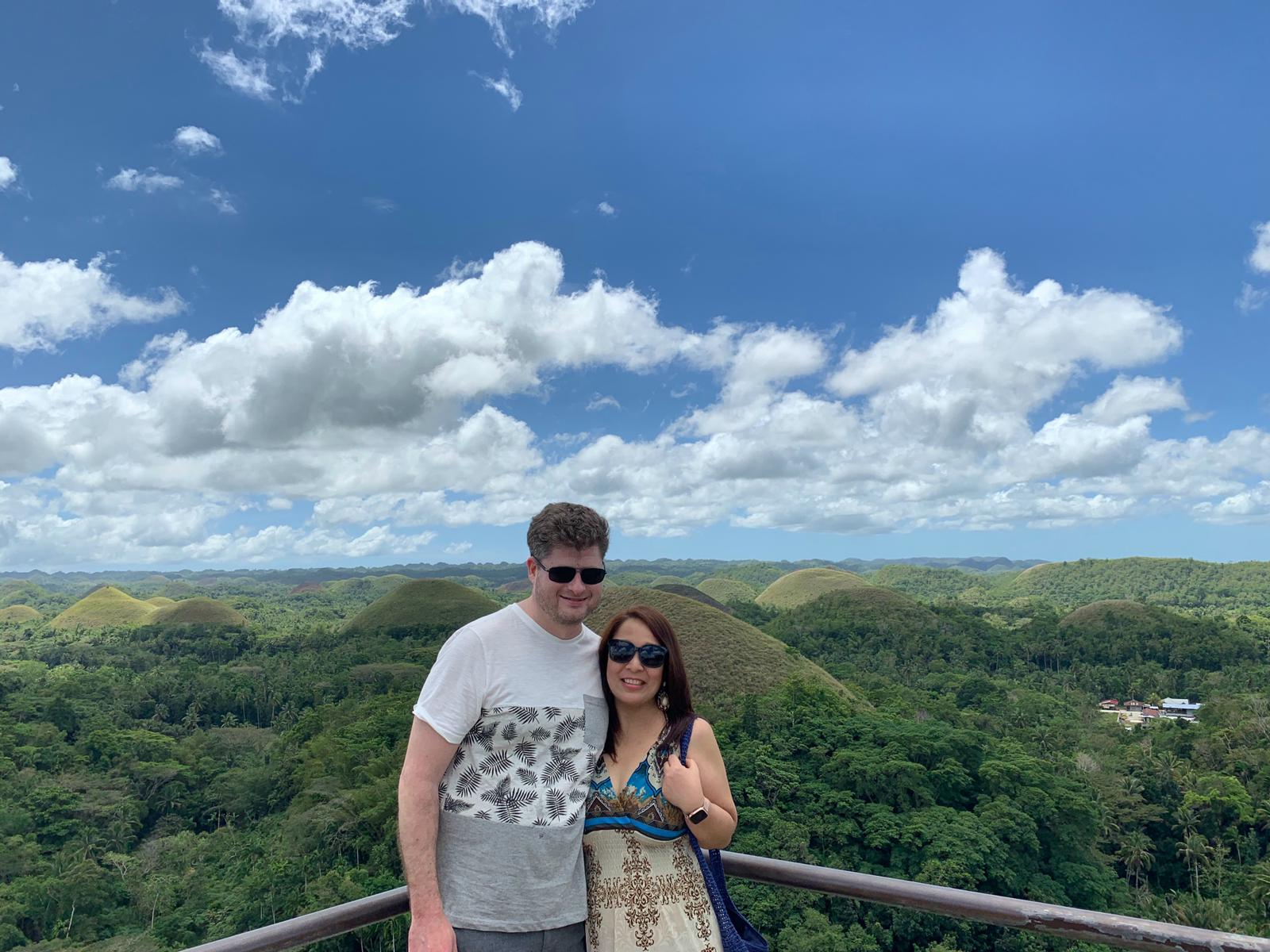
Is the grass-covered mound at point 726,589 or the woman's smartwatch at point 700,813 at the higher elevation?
the woman's smartwatch at point 700,813

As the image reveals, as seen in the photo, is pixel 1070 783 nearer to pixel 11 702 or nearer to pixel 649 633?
pixel 649 633

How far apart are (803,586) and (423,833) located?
7353 cm

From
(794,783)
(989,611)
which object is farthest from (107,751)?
(989,611)

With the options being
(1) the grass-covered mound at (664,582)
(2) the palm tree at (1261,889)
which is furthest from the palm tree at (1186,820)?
(1) the grass-covered mound at (664,582)

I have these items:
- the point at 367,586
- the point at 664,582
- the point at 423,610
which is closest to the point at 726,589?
the point at 664,582

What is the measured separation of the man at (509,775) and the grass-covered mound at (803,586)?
6844cm

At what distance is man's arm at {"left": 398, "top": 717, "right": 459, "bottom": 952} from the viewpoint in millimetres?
1533

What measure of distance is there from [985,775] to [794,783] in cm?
494

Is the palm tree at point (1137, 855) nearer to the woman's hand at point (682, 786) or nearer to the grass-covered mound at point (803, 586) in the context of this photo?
the woman's hand at point (682, 786)

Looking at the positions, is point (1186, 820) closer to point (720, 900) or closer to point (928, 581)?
point (720, 900)

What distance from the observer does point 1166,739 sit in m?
26.3

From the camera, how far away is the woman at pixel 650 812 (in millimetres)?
1668

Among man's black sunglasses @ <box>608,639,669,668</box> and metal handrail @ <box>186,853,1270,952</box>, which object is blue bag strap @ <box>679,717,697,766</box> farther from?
metal handrail @ <box>186,853,1270,952</box>

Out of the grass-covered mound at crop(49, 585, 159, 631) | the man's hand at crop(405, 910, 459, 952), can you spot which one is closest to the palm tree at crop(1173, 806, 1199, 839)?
the man's hand at crop(405, 910, 459, 952)
